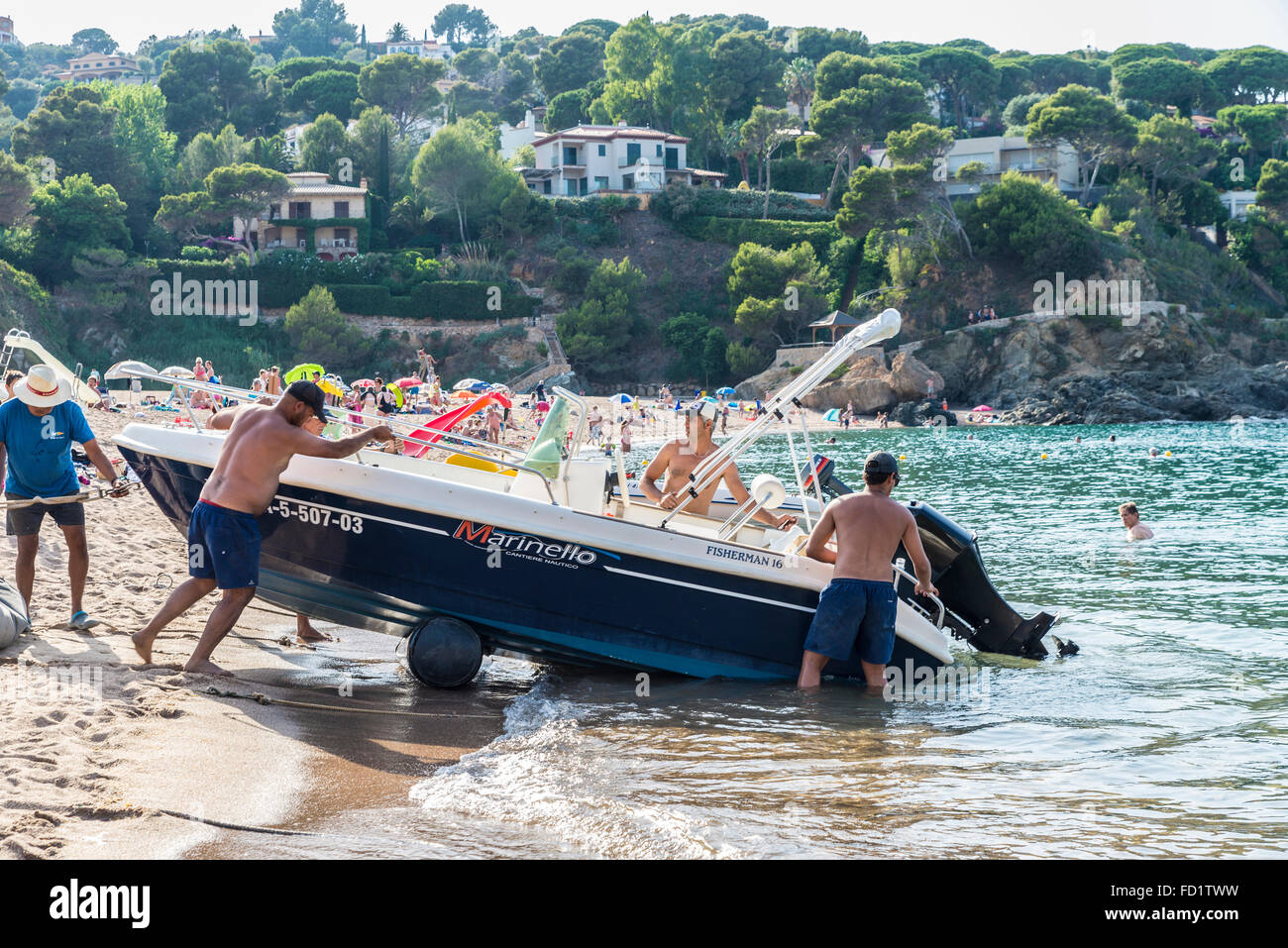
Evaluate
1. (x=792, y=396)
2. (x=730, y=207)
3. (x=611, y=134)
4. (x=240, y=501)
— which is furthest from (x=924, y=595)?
(x=611, y=134)

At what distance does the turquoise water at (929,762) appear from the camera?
508cm

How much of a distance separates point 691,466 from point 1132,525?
10.2 meters

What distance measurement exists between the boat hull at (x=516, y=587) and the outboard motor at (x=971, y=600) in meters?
0.74

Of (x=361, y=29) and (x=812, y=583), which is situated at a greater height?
(x=361, y=29)

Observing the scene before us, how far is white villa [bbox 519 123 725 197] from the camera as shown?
247 feet

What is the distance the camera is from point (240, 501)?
6.56 meters

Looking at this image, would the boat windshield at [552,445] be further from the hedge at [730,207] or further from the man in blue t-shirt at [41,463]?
the hedge at [730,207]

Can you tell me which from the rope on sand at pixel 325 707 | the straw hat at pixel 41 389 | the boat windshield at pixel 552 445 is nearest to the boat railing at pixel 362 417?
the boat windshield at pixel 552 445

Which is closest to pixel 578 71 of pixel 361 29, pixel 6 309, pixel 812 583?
pixel 6 309

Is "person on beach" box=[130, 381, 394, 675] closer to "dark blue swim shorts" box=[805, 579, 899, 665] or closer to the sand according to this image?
the sand

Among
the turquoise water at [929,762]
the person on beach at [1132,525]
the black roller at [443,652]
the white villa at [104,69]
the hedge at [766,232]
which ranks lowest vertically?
the person on beach at [1132,525]

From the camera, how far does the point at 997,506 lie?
21.8 metres
